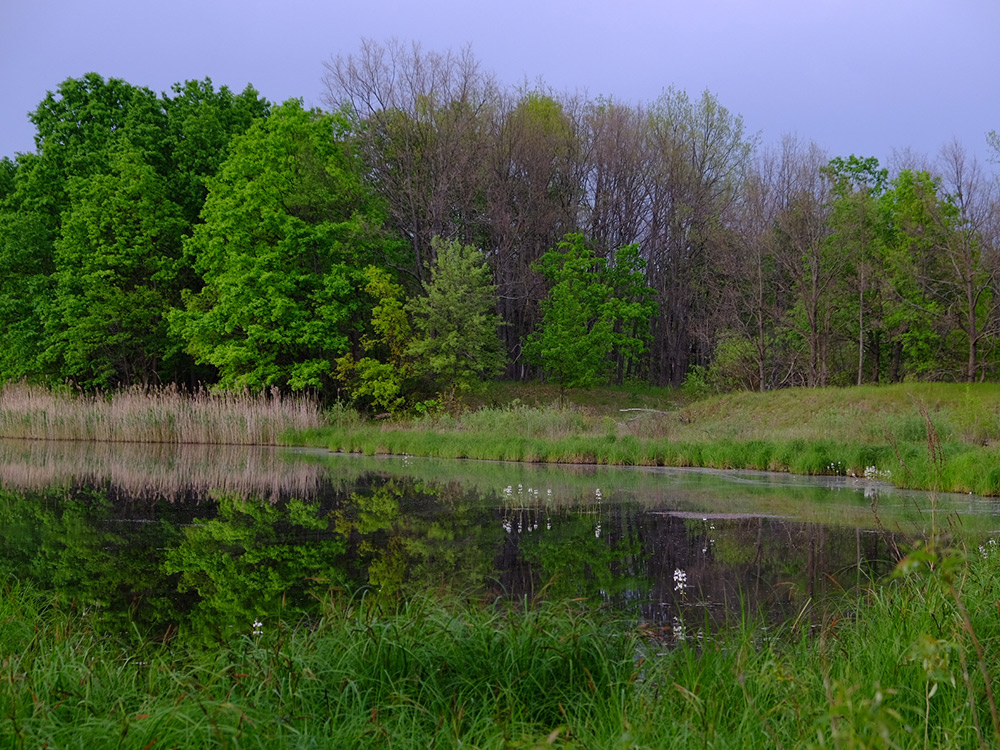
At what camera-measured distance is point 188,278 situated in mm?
32625

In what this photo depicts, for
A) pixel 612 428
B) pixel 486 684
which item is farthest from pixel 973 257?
pixel 486 684

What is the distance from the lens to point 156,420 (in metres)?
22.7

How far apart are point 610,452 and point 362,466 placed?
4.92 m

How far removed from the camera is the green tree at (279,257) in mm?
28250

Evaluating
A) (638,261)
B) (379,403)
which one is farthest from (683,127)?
(379,403)

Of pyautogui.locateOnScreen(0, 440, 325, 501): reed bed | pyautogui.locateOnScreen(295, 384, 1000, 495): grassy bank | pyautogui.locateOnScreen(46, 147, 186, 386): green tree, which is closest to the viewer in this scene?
pyautogui.locateOnScreen(0, 440, 325, 501): reed bed

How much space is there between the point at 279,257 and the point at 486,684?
86.6 feet

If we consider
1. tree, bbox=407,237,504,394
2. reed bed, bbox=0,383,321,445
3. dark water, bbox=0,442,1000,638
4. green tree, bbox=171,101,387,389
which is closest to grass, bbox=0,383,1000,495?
reed bed, bbox=0,383,321,445

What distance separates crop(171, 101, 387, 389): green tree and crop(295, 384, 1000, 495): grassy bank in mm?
4021

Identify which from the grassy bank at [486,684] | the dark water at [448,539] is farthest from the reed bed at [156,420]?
the grassy bank at [486,684]

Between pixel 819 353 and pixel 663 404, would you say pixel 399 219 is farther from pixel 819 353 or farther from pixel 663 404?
pixel 819 353

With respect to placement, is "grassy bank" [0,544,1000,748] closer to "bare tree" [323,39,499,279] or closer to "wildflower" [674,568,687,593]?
"wildflower" [674,568,687,593]

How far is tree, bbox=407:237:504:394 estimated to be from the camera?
2850 centimetres

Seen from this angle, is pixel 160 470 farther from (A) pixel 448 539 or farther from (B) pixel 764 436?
(B) pixel 764 436
